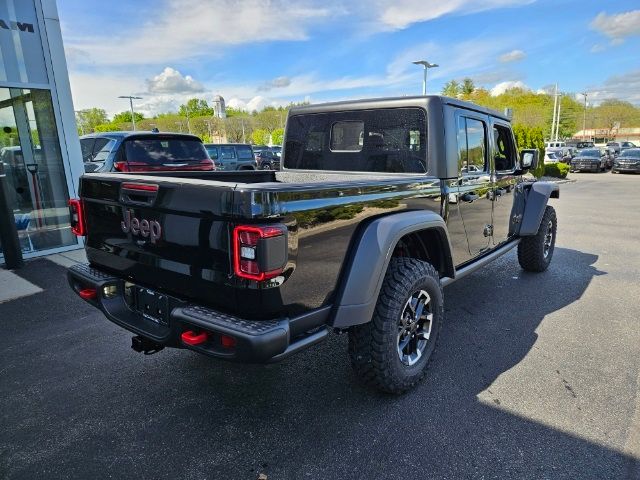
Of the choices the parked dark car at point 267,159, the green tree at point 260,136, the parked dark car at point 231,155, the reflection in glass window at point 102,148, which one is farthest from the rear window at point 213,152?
the green tree at point 260,136

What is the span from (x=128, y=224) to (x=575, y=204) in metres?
12.7

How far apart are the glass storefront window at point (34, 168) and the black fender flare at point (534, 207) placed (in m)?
6.67

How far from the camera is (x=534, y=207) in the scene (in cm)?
494

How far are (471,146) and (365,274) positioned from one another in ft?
6.39

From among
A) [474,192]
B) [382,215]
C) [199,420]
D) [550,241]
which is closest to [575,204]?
[550,241]

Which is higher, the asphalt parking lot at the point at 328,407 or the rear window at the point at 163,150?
the rear window at the point at 163,150

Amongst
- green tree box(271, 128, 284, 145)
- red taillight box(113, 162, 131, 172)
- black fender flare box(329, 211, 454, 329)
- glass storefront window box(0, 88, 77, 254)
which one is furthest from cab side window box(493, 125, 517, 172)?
green tree box(271, 128, 284, 145)

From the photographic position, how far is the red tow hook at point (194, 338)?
205 centimetres

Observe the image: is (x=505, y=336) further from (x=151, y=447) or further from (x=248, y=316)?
(x=151, y=447)

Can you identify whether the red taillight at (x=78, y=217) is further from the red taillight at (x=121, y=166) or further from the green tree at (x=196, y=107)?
the green tree at (x=196, y=107)

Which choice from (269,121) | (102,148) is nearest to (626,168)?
(102,148)

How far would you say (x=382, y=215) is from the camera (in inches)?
104

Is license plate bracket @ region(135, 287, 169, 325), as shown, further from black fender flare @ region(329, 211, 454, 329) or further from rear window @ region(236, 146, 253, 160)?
rear window @ region(236, 146, 253, 160)

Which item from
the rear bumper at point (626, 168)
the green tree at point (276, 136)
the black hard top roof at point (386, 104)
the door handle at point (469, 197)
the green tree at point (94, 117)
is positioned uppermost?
the green tree at point (94, 117)
